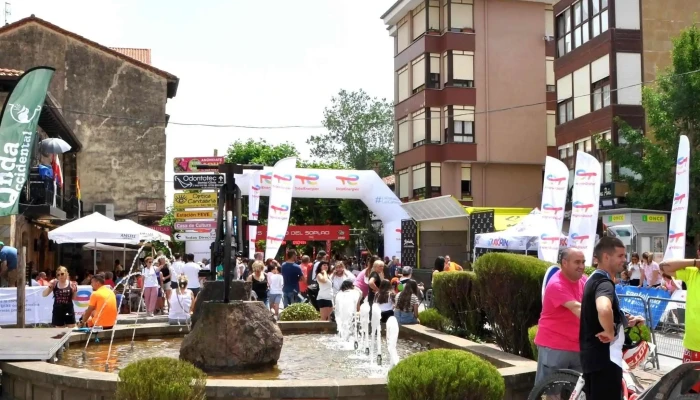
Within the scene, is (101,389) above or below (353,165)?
below

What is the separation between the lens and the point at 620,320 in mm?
5969

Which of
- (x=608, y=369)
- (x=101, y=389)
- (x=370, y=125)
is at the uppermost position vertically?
(x=370, y=125)

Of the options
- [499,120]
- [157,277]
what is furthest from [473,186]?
[157,277]

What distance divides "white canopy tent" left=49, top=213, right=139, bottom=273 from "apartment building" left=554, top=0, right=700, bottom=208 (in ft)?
61.1

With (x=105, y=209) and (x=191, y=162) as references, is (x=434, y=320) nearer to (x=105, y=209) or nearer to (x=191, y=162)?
(x=191, y=162)

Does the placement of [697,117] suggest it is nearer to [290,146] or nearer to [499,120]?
[499,120]

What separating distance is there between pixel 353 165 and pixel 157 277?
163 ft

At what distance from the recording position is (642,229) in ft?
93.8

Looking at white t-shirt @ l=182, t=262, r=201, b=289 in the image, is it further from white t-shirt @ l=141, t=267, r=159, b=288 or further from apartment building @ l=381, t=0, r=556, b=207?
apartment building @ l=381, t=0, r=556, b=207

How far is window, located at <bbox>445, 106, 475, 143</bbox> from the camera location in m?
43.4

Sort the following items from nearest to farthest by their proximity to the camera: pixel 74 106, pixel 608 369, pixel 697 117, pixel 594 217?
pixel 608 369
pixel 594 217
pixel 697 117
pixel 74 106

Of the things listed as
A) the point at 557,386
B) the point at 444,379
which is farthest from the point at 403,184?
the point at 444,379

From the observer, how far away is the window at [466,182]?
4391 cm

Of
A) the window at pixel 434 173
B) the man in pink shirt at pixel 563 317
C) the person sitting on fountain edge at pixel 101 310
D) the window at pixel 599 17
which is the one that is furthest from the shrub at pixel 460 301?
the window at pixel 434 173
